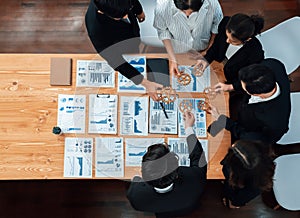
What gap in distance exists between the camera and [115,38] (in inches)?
108

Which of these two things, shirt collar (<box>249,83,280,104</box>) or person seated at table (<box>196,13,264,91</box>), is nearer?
shirt collar (<box>249,83,280,104</box>)

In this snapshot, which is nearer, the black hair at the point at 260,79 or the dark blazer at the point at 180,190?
the black hair at the point at 260,79

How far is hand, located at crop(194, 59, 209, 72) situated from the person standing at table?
0.15 metres

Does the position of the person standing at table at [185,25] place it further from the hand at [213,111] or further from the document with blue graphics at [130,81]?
the hand at [213,111]

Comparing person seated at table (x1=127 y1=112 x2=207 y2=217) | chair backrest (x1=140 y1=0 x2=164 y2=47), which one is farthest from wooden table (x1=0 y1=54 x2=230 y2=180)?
chair backrest (x1=140 y1=0 x2=164 y2=47)

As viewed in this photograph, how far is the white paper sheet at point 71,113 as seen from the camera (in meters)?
2.78

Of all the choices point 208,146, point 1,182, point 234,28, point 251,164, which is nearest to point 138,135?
point 208,146

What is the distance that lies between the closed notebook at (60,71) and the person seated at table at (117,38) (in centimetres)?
26

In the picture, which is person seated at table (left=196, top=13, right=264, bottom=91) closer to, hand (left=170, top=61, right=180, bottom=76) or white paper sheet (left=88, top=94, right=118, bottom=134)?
hand (left=170, top=61, right=180, bottom=76)

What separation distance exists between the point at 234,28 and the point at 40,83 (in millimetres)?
1415

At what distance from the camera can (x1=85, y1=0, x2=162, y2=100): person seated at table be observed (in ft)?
8.52

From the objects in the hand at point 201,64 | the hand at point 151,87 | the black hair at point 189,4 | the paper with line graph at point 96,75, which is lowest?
the hand at point 151,87

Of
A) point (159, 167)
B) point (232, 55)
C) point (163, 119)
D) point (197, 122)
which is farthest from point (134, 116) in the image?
point (232, 55)

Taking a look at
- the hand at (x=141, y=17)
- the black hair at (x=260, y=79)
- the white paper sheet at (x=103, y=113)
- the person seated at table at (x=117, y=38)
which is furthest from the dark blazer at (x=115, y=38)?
the black hair at (x=260, y=79)
